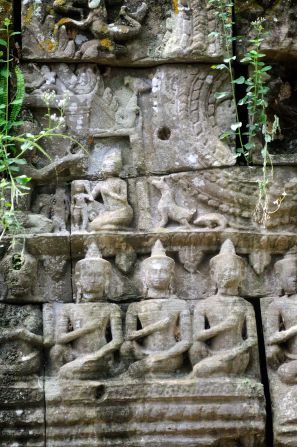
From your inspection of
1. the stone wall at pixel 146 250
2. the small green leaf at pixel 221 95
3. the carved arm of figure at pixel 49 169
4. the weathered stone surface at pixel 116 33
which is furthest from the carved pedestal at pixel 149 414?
the weathered stone surface at pixel 116 33

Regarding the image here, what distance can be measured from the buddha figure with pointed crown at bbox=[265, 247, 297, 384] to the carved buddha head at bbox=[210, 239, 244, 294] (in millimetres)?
326

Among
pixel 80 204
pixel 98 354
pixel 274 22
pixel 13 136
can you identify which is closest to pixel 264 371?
pixel 98 354

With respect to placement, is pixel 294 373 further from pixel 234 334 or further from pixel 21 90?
pixel 21 90

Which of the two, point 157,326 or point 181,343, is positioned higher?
point 157,326

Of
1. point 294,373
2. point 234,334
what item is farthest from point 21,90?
point 294,373

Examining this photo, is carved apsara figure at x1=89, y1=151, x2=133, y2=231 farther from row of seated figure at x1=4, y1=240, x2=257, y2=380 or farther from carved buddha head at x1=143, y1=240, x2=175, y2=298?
carved buddha head at x1=143, y1=240, x2=175, y2=298

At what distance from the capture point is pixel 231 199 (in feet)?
26.6

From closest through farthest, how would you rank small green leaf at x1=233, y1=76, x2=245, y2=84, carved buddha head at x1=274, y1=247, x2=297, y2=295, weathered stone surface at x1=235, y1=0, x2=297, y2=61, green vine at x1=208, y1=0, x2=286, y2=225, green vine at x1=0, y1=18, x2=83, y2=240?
green vine at x1=0, y1=18, x2=83, y2=240, carved buddha head at x1=274, y1=247, x2=297, y2=295, green vine at x1=208, y1=0, x2=286, y2=225, small green leaf at x1=233, y1=76, x2=245, y2=84, weathered stone surface at x1=235, y1=0, x2=297, y2=61

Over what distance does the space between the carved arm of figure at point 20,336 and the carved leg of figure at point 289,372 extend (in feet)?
5.81

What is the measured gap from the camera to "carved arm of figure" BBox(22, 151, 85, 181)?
8.15 metres

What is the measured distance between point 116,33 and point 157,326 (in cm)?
237

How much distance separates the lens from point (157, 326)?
768 centimetres

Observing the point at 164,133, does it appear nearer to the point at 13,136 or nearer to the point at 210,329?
the point at 13,136

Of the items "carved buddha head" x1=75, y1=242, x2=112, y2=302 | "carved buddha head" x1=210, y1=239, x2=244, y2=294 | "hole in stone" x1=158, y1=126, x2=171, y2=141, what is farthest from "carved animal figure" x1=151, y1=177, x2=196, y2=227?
"carved buddha head" x1=75, y1=242, x2=112, y2=302
